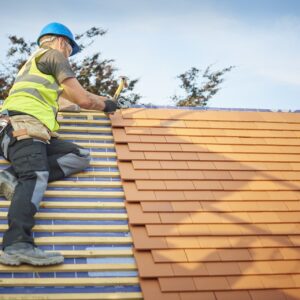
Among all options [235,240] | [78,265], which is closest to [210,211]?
[235,240]

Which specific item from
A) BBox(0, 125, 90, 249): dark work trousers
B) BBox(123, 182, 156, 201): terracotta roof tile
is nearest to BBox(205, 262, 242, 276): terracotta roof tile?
BBox(123, 182, 156, 201): terracotta roof tile

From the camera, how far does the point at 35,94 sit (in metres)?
3.38

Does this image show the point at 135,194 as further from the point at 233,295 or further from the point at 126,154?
the point at 233,295

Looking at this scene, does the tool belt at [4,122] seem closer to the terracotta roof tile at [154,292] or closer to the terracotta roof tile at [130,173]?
the terracotta roof tile at [130,173]

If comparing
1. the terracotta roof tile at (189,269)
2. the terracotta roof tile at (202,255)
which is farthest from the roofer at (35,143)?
the terracotta roof tile at (202,255)

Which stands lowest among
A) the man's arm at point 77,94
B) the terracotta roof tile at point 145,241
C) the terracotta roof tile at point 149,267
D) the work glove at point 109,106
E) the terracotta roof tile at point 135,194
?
the terracotta roof tile at point 149,267

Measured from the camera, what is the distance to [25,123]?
10.7 ft

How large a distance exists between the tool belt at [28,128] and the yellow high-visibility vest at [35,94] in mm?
50

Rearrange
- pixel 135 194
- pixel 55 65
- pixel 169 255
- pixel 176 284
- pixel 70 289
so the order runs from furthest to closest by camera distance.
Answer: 1. pixel 135 194
2. pixel 55 65
3. pixel 169 255
4. pixel 176 284
5. pixel 70 289

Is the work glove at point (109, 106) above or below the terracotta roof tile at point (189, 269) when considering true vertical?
above

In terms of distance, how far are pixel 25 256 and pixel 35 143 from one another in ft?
3.04

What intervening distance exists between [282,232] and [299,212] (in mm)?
371

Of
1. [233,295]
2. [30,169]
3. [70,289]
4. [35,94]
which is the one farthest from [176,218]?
[35,94]

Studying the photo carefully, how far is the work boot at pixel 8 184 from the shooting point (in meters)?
3.25
